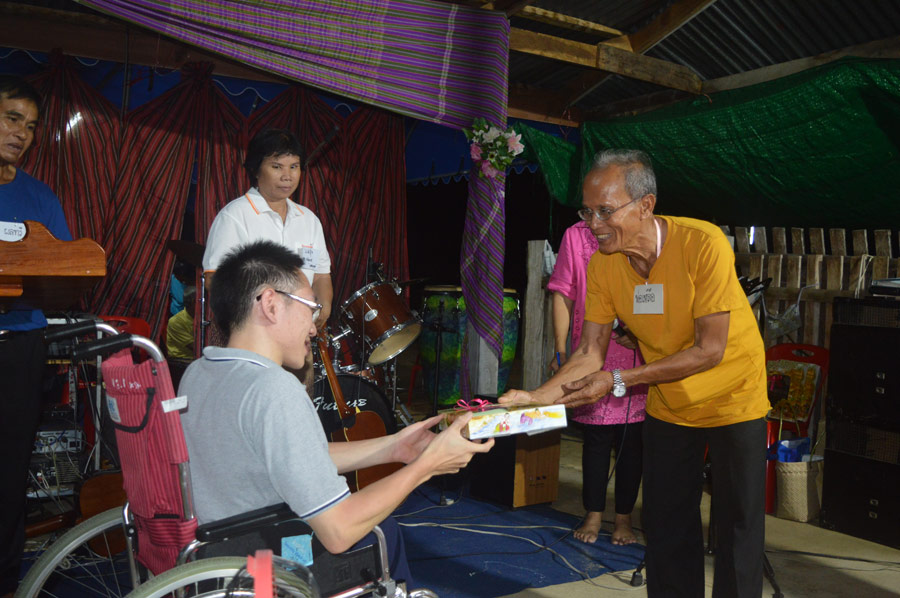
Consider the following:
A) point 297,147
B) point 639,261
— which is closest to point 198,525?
point 639,261

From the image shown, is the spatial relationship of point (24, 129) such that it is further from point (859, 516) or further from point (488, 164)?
point (859, 516)

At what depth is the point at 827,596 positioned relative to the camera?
304cm

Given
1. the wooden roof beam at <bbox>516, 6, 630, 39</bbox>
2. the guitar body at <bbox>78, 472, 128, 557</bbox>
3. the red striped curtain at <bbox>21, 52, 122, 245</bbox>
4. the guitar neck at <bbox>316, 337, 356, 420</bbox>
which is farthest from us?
the red striped curtain at <bbox>21, 52, 122, 245</bbox>

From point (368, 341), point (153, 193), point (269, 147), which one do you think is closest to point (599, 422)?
point (368, 341)

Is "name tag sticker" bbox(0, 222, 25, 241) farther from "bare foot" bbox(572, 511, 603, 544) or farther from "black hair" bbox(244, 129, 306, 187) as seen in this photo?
"bare foot" bbox(572, 511, 603, 544)

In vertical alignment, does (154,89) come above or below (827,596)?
above

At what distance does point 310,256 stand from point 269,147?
58 cm

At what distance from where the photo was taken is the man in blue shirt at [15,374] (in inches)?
93.6

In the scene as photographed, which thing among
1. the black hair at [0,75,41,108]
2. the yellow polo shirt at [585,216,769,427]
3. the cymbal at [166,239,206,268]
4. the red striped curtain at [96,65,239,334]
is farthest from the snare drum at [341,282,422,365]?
the yellow polo shirt at [585,216,769,427]

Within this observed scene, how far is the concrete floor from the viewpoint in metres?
3.06

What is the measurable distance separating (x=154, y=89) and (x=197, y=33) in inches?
101

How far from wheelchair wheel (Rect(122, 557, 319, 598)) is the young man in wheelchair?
12 centimetres

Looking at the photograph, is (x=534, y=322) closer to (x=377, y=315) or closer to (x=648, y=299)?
(x=377, y=315)

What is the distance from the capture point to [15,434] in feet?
7.91
